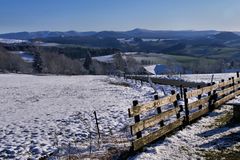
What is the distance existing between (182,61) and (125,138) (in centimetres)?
17852

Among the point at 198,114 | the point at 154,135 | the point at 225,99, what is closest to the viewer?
the point at 154,135

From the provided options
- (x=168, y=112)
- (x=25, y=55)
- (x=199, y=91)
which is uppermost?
(x=199, y=91)

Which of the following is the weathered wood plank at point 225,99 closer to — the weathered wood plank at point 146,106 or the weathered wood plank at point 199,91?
the weathered wood plank at point 199,91

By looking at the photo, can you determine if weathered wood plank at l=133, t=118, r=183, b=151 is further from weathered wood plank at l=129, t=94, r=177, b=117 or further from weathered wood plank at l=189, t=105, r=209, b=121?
weathered wood plank at l=189, t=105, r=209, b=121

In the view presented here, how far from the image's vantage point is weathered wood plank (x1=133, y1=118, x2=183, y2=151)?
34.7 feet

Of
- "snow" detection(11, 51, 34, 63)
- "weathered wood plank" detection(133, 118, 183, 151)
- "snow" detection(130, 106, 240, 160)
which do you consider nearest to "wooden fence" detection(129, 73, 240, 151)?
"weathered wood plank" detection(133, 118, 183, 151)

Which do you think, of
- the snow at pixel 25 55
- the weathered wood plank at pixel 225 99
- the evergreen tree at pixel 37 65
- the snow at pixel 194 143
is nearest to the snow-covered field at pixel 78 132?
the snow at pixel 194 143

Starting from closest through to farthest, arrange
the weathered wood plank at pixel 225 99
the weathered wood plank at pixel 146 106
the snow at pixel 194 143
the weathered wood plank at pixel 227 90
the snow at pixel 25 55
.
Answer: the snow at pixel 194 143 → the weathered wood plank at pixel 146 106 → the weathered wood plank at pixel 225 99 → the weathered wood plank at pixel 227 90 → the snow at pixel 25 55

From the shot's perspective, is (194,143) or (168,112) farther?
(168,112)

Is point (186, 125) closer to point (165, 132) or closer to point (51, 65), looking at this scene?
point (165, 132)

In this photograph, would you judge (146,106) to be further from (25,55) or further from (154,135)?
(25,55)

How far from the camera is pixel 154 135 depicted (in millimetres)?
11570

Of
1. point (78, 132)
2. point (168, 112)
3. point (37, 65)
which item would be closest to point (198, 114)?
point (168, 112)

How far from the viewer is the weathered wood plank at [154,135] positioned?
10562mm
